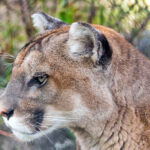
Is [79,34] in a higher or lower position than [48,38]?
higher

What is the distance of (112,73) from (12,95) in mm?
913

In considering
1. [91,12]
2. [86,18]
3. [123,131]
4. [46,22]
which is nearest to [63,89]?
[123,131]

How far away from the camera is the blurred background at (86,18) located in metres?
6.25

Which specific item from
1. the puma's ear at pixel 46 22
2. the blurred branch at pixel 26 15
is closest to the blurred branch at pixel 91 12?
the blurred branch at pixel 26 15

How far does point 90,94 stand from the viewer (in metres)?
3.71

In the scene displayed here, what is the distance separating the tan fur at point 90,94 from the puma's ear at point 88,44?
0.22 ft

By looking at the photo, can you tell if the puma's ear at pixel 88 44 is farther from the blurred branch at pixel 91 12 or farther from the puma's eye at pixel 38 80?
the blurred branch at pixel 91 12

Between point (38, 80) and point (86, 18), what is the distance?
435 cm

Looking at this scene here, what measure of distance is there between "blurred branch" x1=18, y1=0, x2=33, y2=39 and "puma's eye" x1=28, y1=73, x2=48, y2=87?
380 centimetres

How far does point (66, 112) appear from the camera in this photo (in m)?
3.75

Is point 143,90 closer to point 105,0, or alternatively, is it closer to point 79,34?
point 79,34

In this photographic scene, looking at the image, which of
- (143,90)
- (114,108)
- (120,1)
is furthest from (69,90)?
(120,1)

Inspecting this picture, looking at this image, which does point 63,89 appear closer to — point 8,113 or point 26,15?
point 8,113

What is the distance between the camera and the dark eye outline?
3.73 metres
